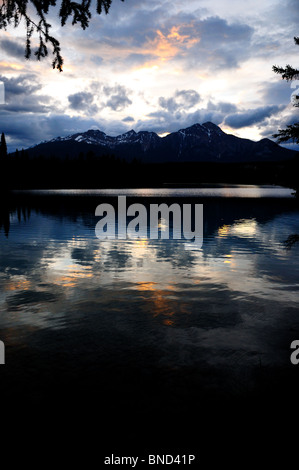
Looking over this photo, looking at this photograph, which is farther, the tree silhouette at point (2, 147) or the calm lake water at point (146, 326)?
the tree silhouette at point (2, 147)

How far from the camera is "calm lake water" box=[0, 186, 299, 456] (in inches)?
333

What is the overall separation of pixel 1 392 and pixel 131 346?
383 cm

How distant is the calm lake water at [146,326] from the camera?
27.8 feet

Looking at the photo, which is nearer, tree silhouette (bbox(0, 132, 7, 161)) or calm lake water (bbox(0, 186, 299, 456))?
calm lake water (bbox(0, 186, 299, 456))

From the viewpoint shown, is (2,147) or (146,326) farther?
(2,147)

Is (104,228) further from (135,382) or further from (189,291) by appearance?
(135,382)

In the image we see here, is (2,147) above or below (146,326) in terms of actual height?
above

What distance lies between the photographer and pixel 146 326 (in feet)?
40.8

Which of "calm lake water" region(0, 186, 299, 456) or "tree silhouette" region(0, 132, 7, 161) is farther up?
"tree silhouette" region(0, 132, 7, 161)

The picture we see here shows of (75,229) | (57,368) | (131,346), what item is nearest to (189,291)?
(131,346)

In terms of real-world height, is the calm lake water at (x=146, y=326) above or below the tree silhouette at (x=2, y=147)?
below

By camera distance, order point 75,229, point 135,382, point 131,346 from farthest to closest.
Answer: point 75,229 → point 131,346 → point 135,382

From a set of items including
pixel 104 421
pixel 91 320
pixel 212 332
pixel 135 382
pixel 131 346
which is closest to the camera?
pixel 104 421

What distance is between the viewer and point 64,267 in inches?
878
